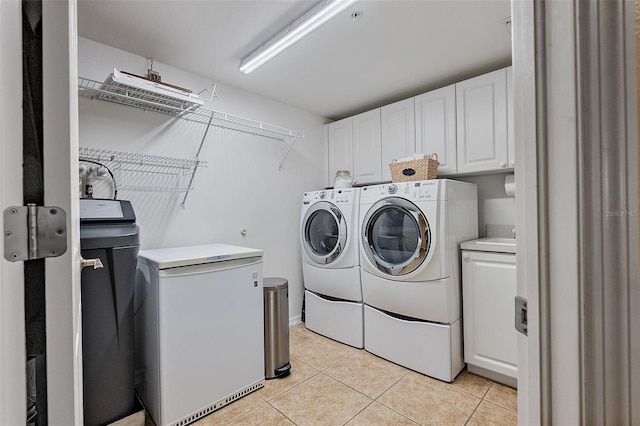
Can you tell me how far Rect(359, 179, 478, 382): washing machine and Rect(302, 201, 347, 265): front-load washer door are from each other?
249 mm

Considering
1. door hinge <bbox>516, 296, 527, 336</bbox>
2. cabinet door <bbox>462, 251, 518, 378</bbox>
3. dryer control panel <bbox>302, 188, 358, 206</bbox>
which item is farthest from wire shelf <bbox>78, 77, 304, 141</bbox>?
door hinge <bbox>516, 296, 527, 336</bbox>

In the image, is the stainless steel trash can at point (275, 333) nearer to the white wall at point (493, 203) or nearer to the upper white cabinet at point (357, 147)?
the upper white cabinet at point (357, 147)

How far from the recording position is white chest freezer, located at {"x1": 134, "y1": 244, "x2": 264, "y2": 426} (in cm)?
157

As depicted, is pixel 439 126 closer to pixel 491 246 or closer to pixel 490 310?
pixel 491 246

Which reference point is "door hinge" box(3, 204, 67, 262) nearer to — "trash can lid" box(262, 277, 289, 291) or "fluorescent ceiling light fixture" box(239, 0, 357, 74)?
"fluorescent ceiling light fixture" box(239, 0, 357, 74)

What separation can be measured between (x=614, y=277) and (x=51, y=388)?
2.97 ft

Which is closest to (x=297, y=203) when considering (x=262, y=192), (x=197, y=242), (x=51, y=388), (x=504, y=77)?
(x=262, y=192)

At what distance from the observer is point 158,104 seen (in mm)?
1983

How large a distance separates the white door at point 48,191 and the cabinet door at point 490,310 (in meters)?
2.17

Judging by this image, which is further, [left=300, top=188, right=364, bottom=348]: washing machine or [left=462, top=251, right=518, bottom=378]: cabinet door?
[left=300, top=188, right=364, bottom=348]: washing machine

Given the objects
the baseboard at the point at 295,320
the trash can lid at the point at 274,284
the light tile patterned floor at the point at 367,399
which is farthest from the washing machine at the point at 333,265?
the trash can lid at the point at 274,284

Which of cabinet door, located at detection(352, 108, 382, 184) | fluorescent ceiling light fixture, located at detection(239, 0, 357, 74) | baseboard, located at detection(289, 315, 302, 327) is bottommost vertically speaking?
baseboard, located at detection(289, 315, 302, 327)

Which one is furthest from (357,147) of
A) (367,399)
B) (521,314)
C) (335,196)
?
(521,314)

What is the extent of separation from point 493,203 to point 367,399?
1.85m
